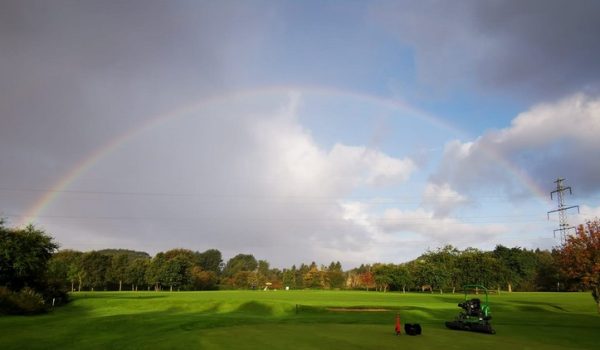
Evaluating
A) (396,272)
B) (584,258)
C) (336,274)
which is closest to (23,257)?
(584,258)

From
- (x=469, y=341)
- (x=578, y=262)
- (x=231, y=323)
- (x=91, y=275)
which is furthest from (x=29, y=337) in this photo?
(x=91, y=275)

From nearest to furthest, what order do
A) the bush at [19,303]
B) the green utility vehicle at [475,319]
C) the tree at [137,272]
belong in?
the green utility vehicle at [475,319], the bush at [19,303], the tree at [137,272]

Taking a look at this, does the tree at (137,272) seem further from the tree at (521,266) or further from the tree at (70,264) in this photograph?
the tree at (521,266)

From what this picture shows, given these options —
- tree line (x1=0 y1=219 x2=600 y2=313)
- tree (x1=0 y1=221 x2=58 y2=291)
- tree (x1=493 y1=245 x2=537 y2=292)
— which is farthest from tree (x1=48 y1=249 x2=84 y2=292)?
tree (x1=493 y1=245 x2=537 y2=292)

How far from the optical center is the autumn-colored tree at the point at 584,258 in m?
50.4

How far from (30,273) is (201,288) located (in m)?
117

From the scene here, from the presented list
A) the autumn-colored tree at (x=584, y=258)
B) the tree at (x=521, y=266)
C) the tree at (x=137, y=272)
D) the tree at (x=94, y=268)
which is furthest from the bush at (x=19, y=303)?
the tree at (x=521, y=266)

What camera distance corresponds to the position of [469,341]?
83.3 feet

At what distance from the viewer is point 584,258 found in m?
51.1

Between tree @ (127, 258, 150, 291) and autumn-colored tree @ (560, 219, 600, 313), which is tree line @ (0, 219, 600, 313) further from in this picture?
autumn-colored tree @ (560, 219, 600, 313)

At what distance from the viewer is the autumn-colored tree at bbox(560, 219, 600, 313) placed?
5038 centimetres

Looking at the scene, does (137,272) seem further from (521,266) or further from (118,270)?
(521,266)

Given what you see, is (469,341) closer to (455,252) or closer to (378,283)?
(378,283)

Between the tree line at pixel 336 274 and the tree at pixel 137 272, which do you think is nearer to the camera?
the tree line at pixel 336 274
